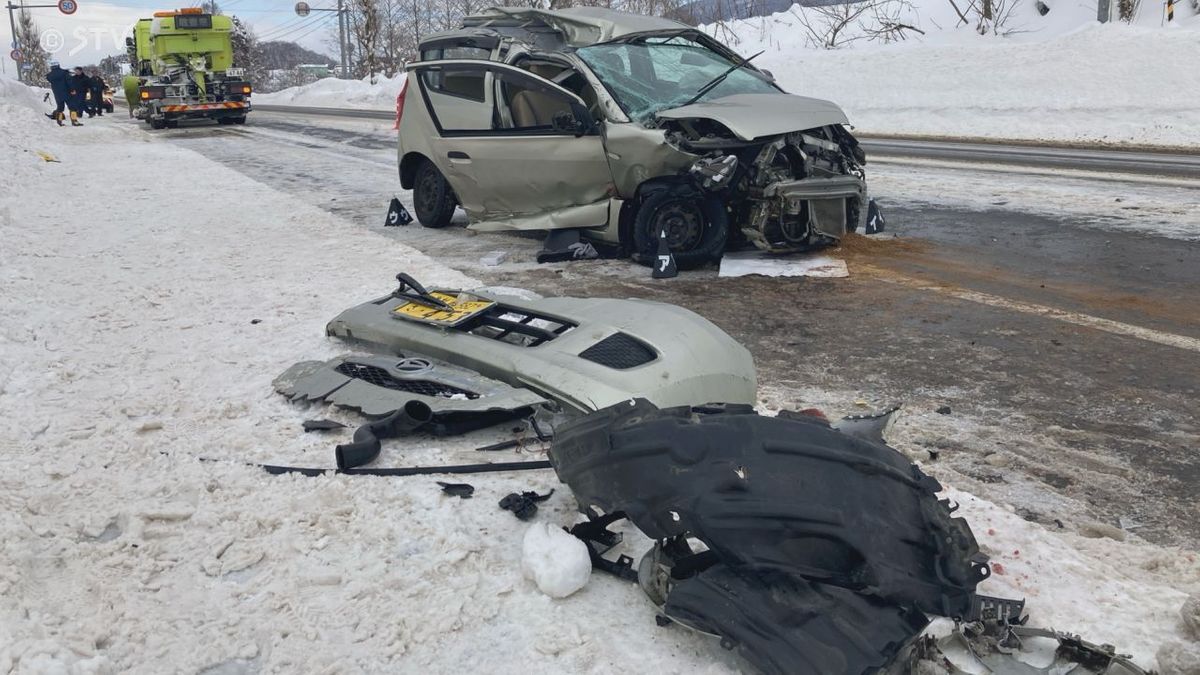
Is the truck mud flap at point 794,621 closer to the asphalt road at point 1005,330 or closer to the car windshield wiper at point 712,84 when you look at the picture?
the asphalt road at point 1005,330

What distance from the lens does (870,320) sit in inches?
225

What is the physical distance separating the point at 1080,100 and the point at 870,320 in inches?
670

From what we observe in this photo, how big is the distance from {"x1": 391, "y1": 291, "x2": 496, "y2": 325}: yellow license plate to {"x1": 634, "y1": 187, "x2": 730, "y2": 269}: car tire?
2706 mm

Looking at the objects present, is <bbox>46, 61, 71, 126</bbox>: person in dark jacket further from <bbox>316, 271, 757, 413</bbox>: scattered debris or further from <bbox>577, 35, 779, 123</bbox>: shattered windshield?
<bbox>316, 271, 757, 413</bbox>: scattered debris

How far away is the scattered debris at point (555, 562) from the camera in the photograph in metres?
2.63

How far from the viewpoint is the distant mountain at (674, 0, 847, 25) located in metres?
36.4

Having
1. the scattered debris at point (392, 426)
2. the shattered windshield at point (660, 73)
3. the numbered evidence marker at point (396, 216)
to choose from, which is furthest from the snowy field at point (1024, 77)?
the scattered debris at point (392, 426)

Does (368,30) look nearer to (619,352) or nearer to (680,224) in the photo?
(680,224)

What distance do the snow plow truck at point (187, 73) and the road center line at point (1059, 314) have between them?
23.5 metres

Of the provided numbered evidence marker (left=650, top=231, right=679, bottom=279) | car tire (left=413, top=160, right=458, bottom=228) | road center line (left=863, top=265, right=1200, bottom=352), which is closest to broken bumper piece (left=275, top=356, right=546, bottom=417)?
numbered evidence marker (left=650, top=231, right=679, bottom=279)

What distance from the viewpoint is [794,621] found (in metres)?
2.22

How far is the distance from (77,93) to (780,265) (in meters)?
26.1

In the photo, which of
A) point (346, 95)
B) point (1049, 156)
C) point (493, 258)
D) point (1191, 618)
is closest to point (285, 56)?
point (346, 95)

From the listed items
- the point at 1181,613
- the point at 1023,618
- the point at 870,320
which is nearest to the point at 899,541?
the point at 1023,618
